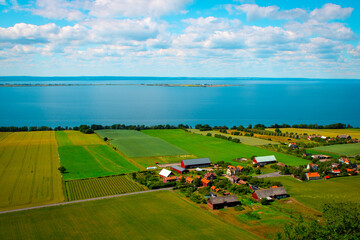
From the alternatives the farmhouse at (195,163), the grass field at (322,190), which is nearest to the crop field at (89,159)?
the farmhouse at (195,163)

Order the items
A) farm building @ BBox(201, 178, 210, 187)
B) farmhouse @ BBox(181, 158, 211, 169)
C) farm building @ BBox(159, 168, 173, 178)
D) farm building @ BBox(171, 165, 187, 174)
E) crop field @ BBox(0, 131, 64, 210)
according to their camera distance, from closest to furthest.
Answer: crop field @ BBox(0, 131, 64, 210), farm building @ BBox(201, 178, 210, 187), farm building @ BBox(159, 168, 173, 178), farm building @ BBox(171, 165, 187, 174), farmhouse @ BBox(181, 158, 211, 169)

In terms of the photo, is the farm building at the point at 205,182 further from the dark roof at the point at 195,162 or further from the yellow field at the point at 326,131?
the yellow field at the point at 326,131

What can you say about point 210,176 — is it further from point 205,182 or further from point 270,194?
point 270,194

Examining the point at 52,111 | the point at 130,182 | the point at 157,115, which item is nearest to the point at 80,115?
the point at 52,111

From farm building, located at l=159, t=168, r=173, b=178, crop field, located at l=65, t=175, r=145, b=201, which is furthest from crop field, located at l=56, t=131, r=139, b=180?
farm building, located at l=159, t=168, r=173, b=178

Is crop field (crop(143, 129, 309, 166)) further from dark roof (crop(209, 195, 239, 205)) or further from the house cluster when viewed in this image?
dark roof (crop(209, 195, 239, 205))

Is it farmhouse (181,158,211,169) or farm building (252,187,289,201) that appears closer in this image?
farm building (252,187,289,201)
